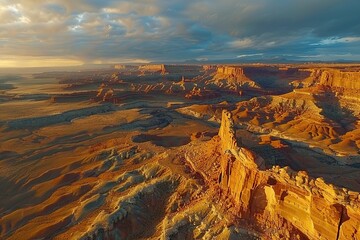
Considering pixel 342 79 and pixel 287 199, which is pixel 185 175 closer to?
pixel 287 199

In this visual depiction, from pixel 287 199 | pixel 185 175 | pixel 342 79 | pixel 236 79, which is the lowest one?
pixel 236 79

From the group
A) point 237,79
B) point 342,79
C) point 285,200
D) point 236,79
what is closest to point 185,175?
point 285,200

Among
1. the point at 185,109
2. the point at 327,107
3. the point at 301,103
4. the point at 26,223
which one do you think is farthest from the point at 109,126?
the point at 327,107

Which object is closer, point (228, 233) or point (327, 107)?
point (228, 233)

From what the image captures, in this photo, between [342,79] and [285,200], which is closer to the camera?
[285,200]

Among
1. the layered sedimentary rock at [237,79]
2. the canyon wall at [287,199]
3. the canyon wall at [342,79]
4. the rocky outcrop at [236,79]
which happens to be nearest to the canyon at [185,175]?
the canyon wall at [287,199]

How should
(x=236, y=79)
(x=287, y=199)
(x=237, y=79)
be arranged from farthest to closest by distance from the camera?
(x=236, y=79), (x=237, y=79), (x=287, y=199)

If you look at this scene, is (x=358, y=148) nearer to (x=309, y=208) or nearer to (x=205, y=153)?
(x=205, y=153)
